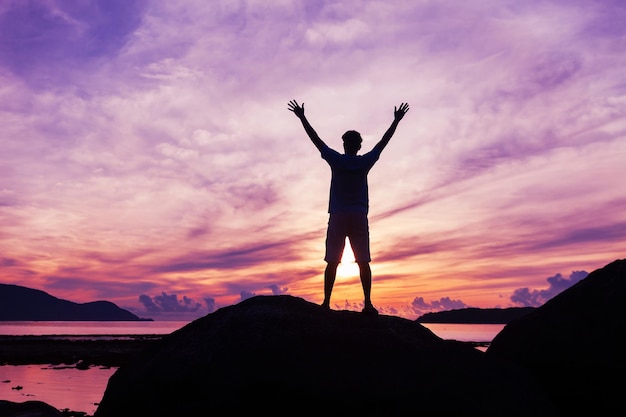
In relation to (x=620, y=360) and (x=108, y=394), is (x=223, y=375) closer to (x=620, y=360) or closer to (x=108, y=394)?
(x=108, y=394)

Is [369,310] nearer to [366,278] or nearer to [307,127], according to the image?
[366,278]

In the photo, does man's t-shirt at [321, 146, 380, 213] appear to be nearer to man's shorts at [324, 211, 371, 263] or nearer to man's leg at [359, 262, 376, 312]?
man's shorts at [324, 211, 371, 263]

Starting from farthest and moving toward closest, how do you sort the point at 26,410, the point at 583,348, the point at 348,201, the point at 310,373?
the point at 26,410
the point at 583,348
the point at 348,201
the point at 310,373

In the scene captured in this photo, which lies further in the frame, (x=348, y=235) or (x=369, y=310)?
(x=369, y=310)

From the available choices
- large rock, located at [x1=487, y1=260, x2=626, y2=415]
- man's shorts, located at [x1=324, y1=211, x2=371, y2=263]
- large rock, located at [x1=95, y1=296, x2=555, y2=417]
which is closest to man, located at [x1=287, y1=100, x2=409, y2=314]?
man's shorts, located at [x1=324, y1=211, x2=371, y2=263]

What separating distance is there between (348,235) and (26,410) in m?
7.90

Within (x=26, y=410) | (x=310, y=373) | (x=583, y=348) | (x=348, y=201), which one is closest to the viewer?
(x=310, y=373)

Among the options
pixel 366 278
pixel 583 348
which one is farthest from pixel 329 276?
pixel 583 348

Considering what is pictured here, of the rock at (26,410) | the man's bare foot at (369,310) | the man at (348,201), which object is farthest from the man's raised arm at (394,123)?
the rock at (26,410)

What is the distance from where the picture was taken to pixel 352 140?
9.09 metres

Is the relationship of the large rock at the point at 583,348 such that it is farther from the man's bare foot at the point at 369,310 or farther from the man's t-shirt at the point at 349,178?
the man's t-shirt at the point at 349,178

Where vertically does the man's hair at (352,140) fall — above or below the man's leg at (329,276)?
above

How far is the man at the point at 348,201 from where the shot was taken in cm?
898

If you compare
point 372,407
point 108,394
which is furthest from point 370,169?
point 108,394
